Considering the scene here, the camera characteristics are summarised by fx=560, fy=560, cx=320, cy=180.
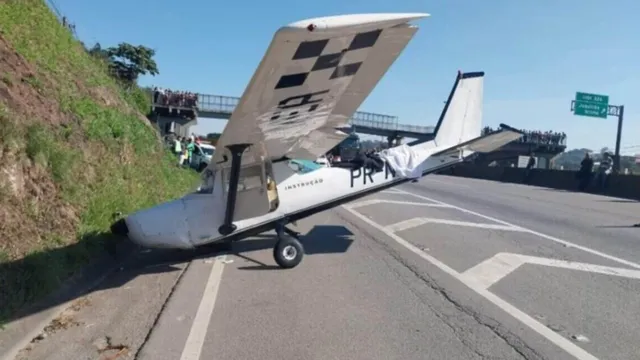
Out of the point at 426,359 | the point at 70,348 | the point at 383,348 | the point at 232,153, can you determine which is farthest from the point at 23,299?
the point at 426,359

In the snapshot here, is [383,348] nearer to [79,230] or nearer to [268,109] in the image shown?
[268,109]

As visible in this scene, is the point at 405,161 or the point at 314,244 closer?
the point at 314,244

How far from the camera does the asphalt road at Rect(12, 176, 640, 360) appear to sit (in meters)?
4.88

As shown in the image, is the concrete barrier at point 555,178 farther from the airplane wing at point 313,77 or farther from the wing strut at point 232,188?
the airplane wing at point 313,77

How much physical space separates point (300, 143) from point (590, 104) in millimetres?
38964

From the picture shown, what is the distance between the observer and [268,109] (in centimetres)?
623

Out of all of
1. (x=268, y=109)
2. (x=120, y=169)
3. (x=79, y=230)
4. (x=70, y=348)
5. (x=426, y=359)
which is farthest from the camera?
(x=120, y=169)

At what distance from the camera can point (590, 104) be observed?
41500 mm

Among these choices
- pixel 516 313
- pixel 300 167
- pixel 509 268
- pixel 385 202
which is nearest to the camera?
pixel 516 313

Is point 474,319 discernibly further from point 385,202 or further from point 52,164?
point 385,202

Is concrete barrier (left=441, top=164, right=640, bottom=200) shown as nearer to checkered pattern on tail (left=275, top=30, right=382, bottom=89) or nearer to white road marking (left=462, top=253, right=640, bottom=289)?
white road marking (left=462, top=253, right=640, bottom=289)

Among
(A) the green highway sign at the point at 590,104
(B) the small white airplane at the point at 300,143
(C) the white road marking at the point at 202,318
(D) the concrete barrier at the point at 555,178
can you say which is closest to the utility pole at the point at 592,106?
(A) the green highway sign at the point at 590,104

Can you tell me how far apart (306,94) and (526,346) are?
10.7 feet

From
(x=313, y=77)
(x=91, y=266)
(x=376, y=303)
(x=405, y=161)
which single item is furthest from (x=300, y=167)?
(x=313, y=77)
